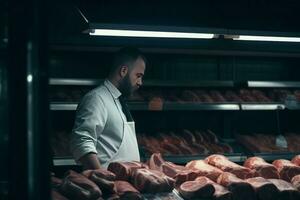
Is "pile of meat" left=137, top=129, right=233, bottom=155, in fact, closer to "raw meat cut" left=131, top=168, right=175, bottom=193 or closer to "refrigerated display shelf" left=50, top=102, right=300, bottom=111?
"refrigerated display shelf" left=50, top=102, right=300, bottom=111

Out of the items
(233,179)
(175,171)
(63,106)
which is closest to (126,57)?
(63,106)

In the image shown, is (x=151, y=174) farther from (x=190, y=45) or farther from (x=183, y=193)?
(x=190, y=45)

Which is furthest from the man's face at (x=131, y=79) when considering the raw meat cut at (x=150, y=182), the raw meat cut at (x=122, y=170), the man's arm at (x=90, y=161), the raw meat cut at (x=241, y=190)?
the raw meat cut at (x=241, y=190)

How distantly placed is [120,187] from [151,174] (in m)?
0.19

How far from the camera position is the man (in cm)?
304

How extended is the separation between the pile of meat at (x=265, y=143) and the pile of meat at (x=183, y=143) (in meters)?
0.27

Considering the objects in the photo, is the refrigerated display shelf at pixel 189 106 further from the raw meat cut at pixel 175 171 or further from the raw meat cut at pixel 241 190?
the raw meat cut at pixel 241 190

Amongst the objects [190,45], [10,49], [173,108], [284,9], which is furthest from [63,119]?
[10,49]

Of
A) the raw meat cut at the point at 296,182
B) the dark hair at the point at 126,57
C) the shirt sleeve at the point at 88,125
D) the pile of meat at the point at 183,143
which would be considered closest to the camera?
the raw meat cut at the point at 296,182

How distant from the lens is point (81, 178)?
206 cm

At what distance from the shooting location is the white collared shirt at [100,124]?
10.0ft

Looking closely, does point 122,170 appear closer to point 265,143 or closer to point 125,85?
point 125,85

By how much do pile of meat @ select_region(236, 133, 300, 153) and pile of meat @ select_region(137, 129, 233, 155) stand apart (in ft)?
0.88

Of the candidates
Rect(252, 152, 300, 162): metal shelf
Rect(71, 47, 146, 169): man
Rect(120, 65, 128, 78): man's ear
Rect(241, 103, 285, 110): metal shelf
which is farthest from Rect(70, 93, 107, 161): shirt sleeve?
Rect(252, 152, 300, 162): metal shelf
